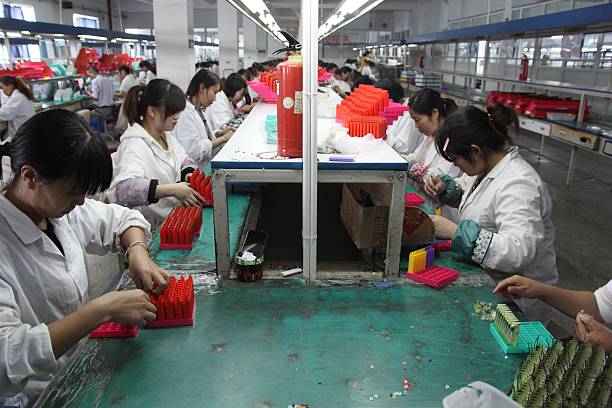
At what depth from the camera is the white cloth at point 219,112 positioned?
225 inches

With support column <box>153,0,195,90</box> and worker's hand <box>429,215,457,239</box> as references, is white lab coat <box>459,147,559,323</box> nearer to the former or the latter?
worker's hand <box>429,215,457,239</box>

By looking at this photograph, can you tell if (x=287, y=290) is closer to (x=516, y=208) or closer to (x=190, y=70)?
(x=516, y=208)

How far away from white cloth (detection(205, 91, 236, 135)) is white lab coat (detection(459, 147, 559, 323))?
4.19m

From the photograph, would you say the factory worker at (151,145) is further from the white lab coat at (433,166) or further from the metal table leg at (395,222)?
the white lab coat at (433,166)

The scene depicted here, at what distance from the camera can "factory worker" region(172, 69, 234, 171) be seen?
3807 mm

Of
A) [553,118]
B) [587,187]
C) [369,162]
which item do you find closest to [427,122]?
[369,162]

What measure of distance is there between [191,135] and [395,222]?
2655 millimetres

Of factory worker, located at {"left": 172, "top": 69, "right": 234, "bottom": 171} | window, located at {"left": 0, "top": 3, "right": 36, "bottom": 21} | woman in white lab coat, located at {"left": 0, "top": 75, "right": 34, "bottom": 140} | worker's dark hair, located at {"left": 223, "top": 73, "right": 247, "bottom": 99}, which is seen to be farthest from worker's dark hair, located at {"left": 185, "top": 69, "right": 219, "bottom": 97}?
window, located at {"left": 0, "top": 3, "right": 36, "bottom": 21}

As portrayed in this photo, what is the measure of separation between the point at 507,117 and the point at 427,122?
4.93 feet

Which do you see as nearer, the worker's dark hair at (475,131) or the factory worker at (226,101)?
the worker's dark hair at (475,131)

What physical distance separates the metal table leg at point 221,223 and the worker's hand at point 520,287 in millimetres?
986

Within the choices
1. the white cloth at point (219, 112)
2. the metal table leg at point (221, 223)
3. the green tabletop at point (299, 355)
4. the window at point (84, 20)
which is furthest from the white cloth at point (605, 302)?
the window at point (84, 20)

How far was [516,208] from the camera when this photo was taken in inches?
69.4

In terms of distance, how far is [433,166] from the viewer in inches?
137
